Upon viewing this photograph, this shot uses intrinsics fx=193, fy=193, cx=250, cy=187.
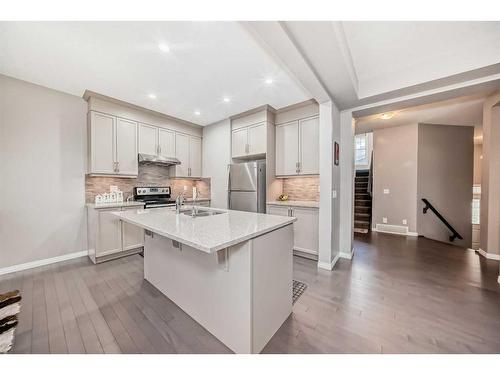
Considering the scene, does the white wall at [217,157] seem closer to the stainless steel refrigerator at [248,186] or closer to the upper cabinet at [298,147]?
the stainless steel refrigerator at [248,186]

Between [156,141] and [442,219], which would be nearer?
[156,141]

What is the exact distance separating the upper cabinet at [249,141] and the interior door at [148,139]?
1547 millimetres

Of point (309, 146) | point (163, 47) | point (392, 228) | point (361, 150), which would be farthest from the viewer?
point (361, 150)

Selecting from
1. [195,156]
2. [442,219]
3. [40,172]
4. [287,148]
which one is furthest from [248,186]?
[442,219]

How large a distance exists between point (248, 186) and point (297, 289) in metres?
1.95

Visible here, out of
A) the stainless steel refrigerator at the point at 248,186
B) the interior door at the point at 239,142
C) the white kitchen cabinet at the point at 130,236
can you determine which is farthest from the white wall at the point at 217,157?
the white kitchen cabinet at the point at 130,236

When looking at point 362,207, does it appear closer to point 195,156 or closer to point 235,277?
point 195,156

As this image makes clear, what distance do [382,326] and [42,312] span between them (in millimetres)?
3073

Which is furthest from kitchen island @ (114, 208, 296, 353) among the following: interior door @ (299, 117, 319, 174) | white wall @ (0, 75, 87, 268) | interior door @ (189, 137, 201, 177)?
interior door @ (189, 137, 201, 177)

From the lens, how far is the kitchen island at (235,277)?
4.25ft

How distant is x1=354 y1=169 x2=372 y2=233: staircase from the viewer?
533 cm

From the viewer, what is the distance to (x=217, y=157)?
443 cm
